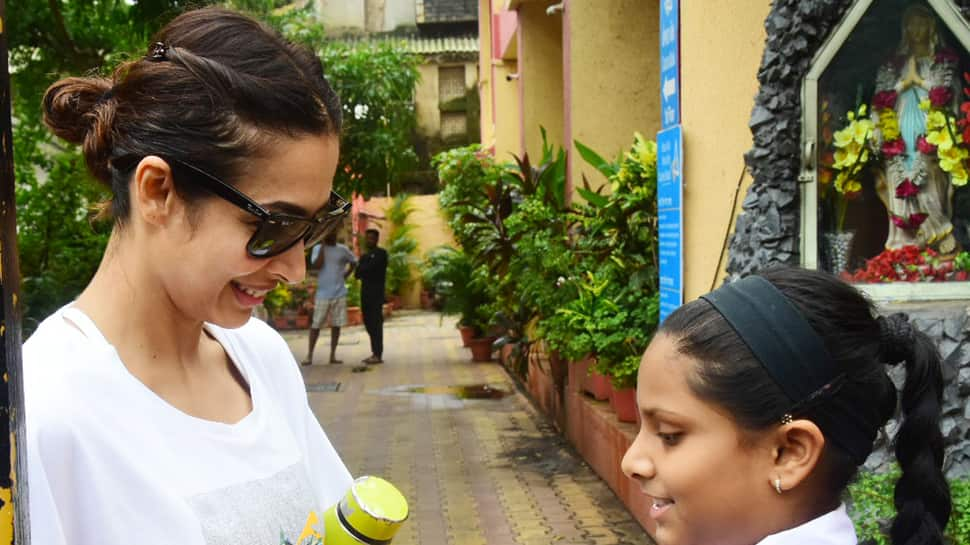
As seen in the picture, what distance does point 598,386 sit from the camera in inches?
263

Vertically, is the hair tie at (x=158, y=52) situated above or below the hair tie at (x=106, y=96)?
above

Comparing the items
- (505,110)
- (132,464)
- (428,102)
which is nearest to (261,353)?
(132,464)

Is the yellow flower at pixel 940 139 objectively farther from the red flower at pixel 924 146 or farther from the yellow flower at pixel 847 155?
the yellow flower at pixel 847 155

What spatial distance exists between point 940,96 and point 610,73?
14.5 feet

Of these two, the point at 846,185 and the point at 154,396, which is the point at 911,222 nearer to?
the point at 846,185

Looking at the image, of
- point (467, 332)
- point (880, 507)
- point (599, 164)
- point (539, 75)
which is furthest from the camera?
point (467, 332)

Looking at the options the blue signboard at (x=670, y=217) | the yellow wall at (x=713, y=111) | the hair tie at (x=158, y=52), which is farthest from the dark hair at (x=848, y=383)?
the blue signboard at (x=670, y=217)

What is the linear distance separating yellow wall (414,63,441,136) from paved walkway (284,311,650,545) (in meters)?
11.1

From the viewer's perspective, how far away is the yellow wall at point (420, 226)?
73.4ft

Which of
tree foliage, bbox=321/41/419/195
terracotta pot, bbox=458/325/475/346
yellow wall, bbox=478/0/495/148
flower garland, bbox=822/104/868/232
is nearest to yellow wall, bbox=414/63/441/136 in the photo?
yellow wall, bbox=478/0/495/148

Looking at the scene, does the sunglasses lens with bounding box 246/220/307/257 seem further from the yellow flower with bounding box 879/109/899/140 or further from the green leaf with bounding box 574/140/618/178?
the green leaf with bounding box 574/140/618/178

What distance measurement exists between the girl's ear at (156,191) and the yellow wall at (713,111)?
3034 millimetres

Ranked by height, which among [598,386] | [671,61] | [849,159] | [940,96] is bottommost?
[598,386]

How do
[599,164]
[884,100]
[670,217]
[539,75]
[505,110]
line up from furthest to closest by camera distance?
1. [505,110]
2. [539,75]
3. [599,164]
4. [670,217]
5. [884,100]
